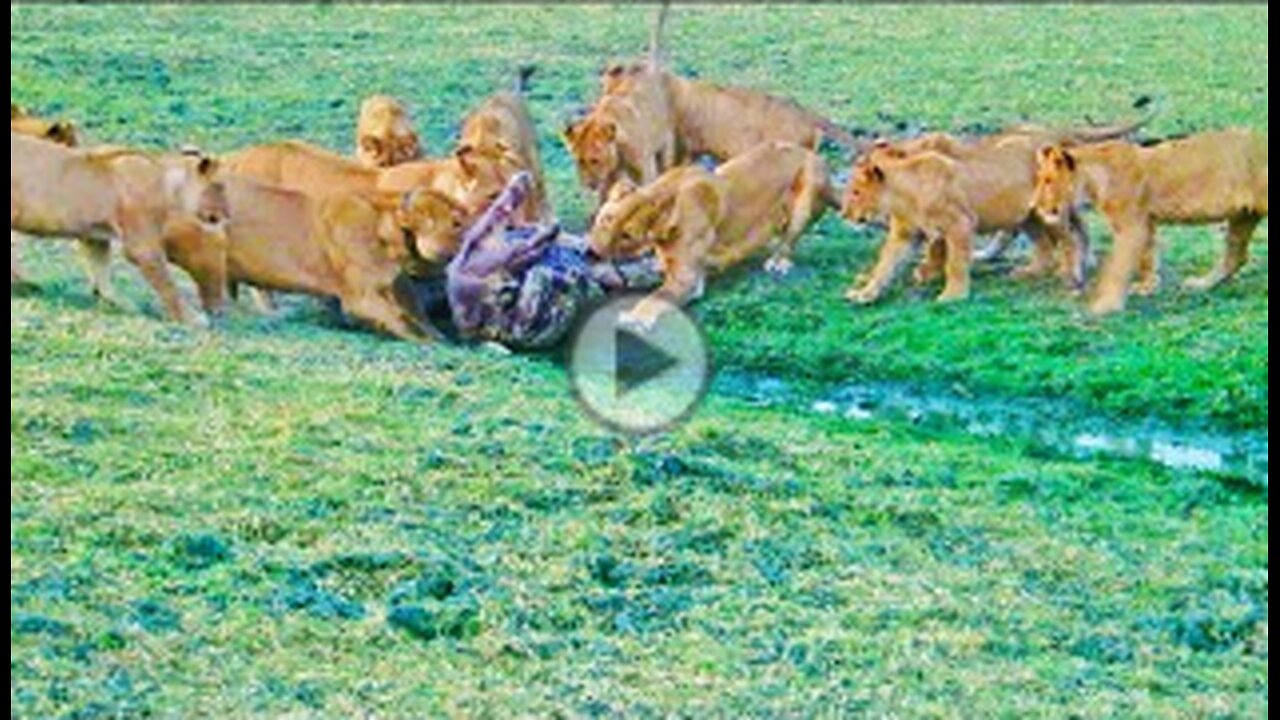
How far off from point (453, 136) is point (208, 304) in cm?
549

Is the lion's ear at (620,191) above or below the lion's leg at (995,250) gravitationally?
above

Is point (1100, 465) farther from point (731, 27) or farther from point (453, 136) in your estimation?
point (731, 27)

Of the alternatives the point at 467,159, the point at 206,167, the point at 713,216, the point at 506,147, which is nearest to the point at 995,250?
the point at 713,216

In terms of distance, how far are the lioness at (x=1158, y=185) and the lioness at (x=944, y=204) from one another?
0.26 m

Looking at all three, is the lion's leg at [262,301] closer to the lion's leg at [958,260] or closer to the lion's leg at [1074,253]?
the lion's leg at [958,260]

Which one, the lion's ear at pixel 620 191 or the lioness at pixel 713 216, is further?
the lion's ear at pixel 620 191

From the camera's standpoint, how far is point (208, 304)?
11227mm

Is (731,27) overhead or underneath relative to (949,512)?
underneath

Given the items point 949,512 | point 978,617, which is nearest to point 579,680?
point 978,617

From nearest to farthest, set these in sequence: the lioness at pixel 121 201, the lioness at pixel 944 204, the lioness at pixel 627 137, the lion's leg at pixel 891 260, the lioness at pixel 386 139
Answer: the lioness at pixel 121 201 → the lioness at pixel 944 204 → the lion's leg at pixel 891 260 → the lioness at pixel 386 139 → the lioness at pixel 627 137

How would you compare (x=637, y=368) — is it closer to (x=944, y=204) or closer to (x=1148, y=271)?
(x=944, y=204)

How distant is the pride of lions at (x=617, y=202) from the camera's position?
10961 mm

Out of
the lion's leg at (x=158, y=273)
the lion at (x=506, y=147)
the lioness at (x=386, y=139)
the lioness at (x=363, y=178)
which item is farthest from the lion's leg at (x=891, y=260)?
the lion's leg at (x=158, y=273)

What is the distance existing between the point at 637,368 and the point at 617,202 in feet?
4.26
